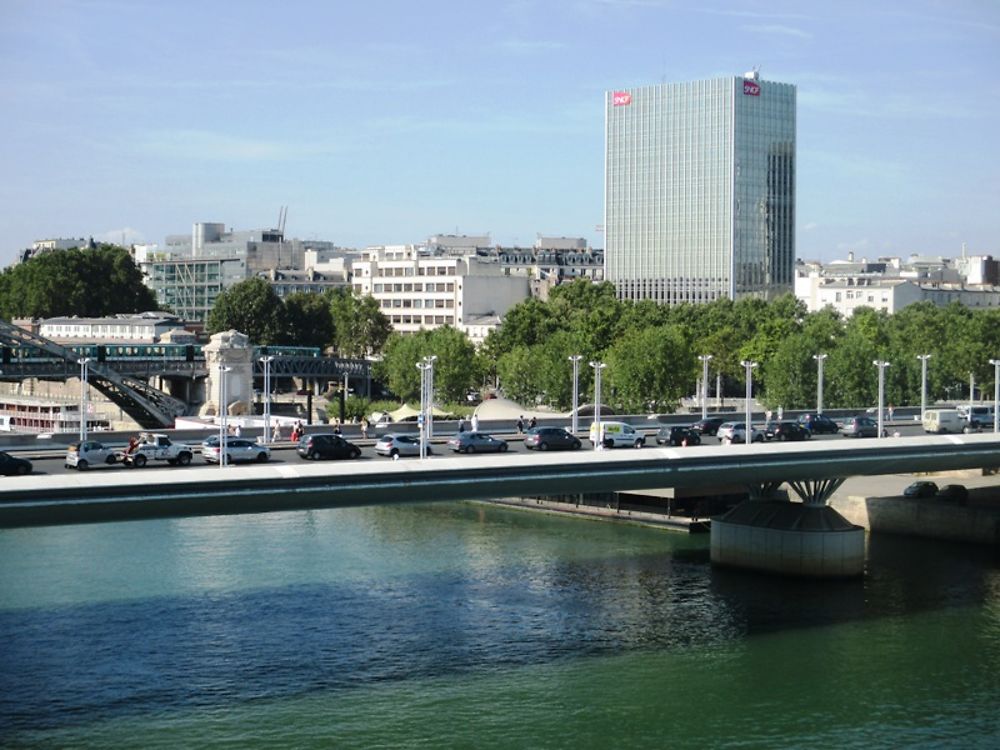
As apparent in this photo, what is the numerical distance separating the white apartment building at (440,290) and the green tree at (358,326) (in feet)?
20.5

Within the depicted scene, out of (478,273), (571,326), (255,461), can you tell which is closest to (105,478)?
(255,461)

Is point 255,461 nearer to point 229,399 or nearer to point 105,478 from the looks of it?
point 105,478

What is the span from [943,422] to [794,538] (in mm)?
18884

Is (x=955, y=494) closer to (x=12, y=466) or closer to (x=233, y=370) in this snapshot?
(x=12, y=466)

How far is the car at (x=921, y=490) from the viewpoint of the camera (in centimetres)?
5588

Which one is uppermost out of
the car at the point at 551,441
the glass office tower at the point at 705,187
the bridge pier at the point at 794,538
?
the glass office tower at the point at 705,187

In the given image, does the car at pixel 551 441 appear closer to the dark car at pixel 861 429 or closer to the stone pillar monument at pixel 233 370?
the dark car at pixel 861 429

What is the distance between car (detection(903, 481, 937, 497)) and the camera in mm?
55875

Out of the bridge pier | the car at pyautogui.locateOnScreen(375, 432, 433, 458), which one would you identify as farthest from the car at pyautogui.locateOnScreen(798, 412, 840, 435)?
the car at pyautogui.locateOnScreen(375, 432, 433, 458)

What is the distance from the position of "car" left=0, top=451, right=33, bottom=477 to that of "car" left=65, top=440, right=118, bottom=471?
1.91 meters

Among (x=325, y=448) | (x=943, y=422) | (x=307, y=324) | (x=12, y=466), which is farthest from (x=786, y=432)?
(x=307, y=324)

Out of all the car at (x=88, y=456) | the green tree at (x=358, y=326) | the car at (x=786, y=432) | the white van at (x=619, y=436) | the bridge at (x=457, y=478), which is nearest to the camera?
the bridge at (x=457, y=478)

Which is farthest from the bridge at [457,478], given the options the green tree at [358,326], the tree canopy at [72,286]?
the tree canopy at [72,286]

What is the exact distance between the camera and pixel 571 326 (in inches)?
3875
